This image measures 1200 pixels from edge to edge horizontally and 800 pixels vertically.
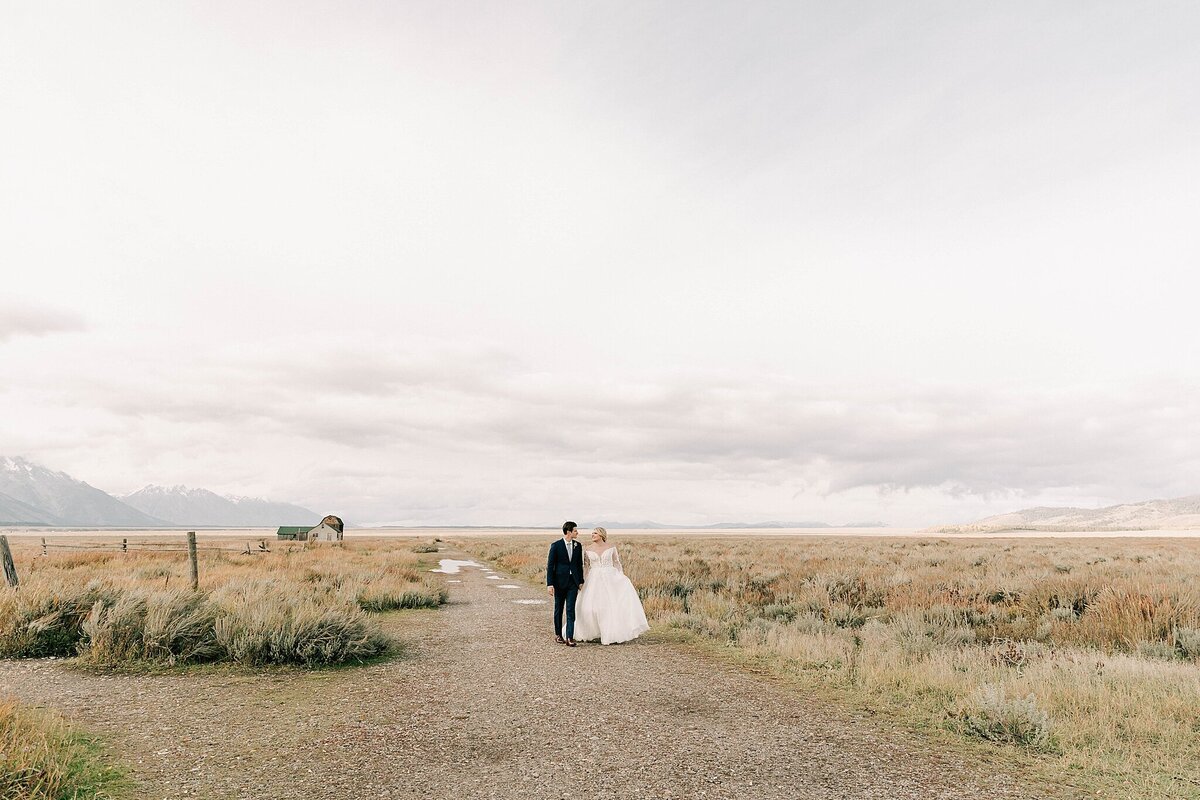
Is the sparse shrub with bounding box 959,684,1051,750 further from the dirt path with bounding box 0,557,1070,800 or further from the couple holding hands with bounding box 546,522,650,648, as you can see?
the couple holding hands with bounding box 546,522,650,648

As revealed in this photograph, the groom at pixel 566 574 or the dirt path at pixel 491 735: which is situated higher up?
the groom at pixel 566 574

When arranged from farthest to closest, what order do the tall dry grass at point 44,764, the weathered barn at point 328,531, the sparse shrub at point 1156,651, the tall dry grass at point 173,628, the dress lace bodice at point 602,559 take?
the weathered barn at point 328,531 → the dress lace bodice at point 602,559 → the sparse shrub at point 1156,651 → the tall dry grass at point 173,628 → the tall dry grass at point 44,764

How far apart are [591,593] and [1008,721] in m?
7.11

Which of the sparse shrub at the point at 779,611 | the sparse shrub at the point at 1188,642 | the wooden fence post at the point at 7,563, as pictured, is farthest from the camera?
the sparse shrub at the point at 779,611

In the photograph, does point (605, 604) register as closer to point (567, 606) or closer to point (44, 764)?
point (567, 606)

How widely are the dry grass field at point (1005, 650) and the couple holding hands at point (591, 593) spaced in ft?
6.26

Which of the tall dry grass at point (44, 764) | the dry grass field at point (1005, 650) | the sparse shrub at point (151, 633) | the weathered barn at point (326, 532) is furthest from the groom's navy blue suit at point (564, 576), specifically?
the weathered barn at point (326, 532)

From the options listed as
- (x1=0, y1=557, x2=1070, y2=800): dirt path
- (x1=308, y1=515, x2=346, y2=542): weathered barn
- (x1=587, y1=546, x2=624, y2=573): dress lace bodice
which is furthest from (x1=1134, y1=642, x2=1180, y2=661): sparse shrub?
(x1=308, y1=515, x2=346, y2=542): weathered barn

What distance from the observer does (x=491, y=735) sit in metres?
6.69

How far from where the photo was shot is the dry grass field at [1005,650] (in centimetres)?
652

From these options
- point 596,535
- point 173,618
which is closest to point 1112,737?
point 596,535

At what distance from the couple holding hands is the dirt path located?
1697 millimetres

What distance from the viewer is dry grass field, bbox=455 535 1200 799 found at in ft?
21.4

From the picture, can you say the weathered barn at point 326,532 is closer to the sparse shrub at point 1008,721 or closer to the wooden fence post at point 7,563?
the wooden fence post at point 7,563
